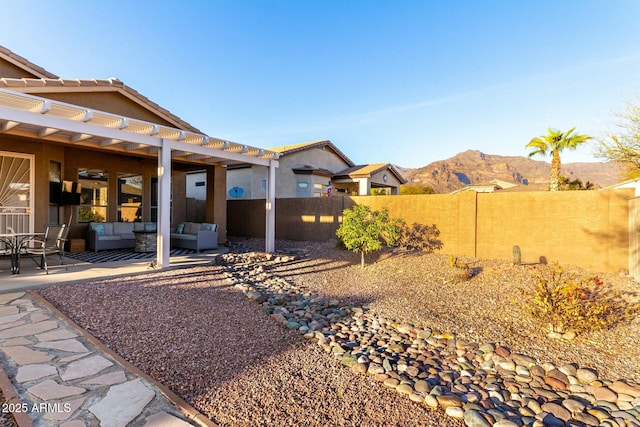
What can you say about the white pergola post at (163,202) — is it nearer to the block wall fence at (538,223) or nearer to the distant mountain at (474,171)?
the block wall fence at (538,223)

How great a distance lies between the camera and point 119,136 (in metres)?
7.21

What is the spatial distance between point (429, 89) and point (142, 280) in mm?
13954

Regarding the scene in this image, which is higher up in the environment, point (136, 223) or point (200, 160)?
point (200, 160)

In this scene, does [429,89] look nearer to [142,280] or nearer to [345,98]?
[345,98]

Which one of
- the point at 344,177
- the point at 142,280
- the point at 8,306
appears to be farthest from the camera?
the point at 344,177

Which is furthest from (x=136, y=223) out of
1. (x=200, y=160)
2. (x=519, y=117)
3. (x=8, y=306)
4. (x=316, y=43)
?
(x=519, y=117)

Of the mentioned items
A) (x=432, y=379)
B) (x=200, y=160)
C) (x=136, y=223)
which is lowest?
(x=432, y=379)

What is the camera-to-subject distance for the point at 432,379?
148 inches

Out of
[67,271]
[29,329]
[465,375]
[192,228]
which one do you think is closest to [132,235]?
[192,228]

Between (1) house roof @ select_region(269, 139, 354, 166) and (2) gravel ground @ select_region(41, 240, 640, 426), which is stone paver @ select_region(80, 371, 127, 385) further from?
(1) house roof @ select_region(269, 139, 354, 166)

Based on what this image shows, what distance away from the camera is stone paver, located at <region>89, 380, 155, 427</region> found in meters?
2.57

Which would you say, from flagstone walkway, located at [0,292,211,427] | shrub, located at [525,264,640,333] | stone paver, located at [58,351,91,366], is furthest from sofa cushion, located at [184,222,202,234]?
shrub, located at [525,264,640,333]

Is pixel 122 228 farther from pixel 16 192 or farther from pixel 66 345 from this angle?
pixel 66 345

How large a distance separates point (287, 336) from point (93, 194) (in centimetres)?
1043
